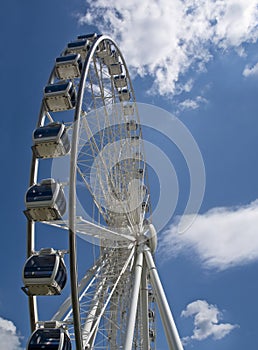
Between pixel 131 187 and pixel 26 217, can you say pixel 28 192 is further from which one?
pixel 131 187

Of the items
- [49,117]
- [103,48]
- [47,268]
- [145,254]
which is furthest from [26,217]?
[103,48]

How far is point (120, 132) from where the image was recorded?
49.8 ft

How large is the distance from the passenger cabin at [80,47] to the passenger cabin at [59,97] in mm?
1927

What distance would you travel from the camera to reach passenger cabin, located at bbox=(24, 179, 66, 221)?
31.2 ft

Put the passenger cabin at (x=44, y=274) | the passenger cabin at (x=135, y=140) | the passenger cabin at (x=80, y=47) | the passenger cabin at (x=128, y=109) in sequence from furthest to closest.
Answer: the passenger cabin at (x=128, y=109) < the passenger cabin at (x=135, y=140) < the passenger cabin at (x=80, y=47) < the passenger cabin at (x=44, y=274)

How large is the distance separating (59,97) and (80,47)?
2577 millimetres

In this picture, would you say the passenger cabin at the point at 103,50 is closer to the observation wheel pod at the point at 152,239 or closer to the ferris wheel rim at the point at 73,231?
the ferris wheel rim at the point at 73,231

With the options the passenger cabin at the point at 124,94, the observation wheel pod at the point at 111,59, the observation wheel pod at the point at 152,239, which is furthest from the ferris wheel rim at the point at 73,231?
the passenger cabin at the point at 124,94

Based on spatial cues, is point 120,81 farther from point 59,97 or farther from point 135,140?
point 59,97

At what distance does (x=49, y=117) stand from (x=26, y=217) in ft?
10.9

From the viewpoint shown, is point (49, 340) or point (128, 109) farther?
point (128, 109)

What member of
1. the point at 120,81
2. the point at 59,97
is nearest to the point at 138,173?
the point at 120,81

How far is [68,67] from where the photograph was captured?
12406 millimetres

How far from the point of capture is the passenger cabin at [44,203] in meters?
9.50
